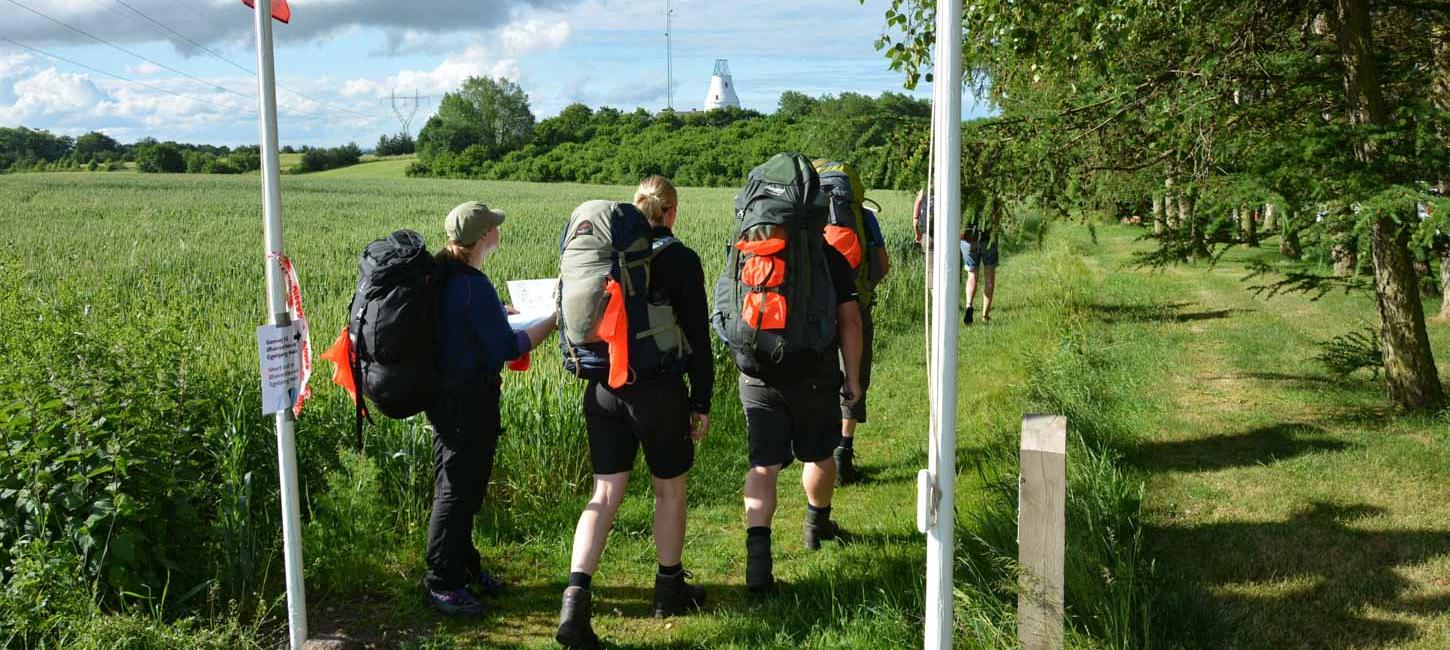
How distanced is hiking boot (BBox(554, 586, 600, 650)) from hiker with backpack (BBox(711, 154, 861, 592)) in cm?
78

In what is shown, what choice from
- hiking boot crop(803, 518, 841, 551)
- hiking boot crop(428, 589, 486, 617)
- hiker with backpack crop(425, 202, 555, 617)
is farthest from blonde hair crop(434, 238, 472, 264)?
hiking boot crop(803, 518, 841, 551)

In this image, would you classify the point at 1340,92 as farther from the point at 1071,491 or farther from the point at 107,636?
the point at 107,636

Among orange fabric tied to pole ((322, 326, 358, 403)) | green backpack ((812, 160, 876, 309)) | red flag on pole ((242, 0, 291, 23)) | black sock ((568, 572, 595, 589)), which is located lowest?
black sock ((568, 572, 595, 589))

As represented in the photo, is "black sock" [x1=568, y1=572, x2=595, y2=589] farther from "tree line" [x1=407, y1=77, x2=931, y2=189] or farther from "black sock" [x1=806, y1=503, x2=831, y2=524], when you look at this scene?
"tree line" [x1=407, y1=77, x2=931, y2=189]

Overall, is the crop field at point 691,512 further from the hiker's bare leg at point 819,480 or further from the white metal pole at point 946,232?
the white metal pole at point 946,232

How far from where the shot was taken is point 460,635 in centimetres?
405

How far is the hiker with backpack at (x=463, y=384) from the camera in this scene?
386 cm

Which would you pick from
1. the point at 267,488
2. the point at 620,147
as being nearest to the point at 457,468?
the point at 267,488

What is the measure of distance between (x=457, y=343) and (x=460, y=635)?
113 centimetres

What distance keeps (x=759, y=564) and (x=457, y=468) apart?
1.25 m

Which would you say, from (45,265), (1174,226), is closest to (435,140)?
(45,265)

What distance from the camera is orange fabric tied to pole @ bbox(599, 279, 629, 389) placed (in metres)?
3.62

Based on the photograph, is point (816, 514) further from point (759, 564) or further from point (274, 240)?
point (274, 240)

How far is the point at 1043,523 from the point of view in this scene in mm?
3057
